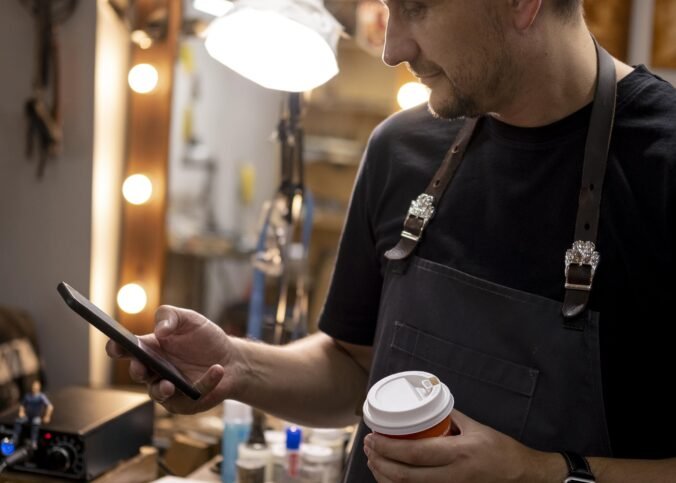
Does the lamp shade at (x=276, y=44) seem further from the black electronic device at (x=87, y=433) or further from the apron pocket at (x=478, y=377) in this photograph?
the black electronic device at (x=87, y=433)

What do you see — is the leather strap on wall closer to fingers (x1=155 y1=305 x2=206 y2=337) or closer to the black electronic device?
fingers (x1=155 y1=305 x2=206 y2=337)

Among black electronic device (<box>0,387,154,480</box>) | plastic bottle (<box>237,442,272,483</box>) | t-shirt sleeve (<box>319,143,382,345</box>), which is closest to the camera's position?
t-shirt sleeve (<box>319,143,382,345</box>)

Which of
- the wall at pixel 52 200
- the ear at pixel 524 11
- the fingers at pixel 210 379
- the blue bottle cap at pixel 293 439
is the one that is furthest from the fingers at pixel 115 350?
the wall at pixel 52 200

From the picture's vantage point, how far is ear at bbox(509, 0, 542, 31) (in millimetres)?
1261

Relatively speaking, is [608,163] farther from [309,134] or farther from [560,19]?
[309,134]

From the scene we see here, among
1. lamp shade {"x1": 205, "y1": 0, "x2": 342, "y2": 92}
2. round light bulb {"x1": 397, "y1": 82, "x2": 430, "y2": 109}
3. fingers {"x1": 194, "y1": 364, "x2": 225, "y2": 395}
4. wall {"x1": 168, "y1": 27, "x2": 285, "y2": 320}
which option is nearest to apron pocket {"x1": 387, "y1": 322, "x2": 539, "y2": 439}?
fingers {"x1": 194, "y1": 364, "x2": 225, "y2": 395}

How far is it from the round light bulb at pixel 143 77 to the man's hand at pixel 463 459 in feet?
5.94

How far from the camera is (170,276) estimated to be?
2.91 m

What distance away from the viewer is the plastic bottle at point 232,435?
2125mm

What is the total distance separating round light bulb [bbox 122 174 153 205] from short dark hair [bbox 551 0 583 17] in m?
1.70

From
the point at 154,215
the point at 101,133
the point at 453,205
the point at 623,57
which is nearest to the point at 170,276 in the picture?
the point at 154,215

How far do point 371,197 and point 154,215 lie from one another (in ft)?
4.67

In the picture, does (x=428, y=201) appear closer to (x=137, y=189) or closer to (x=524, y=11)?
(x=524, y=11)

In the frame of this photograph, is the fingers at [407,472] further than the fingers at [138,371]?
No
